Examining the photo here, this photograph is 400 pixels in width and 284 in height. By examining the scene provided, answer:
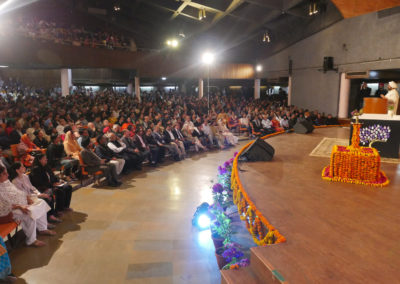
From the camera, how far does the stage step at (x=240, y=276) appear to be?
2.67 meters

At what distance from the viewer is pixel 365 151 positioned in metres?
4.35

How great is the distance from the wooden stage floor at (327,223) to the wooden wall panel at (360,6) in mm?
7223

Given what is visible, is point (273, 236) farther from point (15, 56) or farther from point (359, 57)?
point (15, 56)

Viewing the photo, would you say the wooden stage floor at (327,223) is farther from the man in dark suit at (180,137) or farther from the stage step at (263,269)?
the man in dark suit at (180,137)

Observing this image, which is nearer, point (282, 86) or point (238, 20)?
point (238, 20)

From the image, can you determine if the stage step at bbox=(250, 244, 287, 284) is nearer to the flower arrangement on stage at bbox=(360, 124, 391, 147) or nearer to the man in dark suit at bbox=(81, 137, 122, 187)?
the flower arrangement on stage at bbox=(360, 124, 391, 147)

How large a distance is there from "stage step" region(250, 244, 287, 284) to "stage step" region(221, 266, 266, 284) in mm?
57

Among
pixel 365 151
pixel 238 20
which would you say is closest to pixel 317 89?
pixel 238 20

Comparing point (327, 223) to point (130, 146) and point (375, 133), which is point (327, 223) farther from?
point (130, 146)

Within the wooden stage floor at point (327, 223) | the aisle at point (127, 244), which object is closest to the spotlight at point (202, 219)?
the aisle at point (127, 244)

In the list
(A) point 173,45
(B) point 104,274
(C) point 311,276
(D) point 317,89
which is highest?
(A) point 173,45

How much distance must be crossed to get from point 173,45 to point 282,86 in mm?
7757

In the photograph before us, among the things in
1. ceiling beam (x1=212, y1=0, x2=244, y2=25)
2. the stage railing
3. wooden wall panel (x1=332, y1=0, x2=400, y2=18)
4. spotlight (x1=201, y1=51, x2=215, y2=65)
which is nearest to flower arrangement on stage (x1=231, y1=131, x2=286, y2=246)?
the stage railing

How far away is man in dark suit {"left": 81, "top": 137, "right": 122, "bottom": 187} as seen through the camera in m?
6.01
